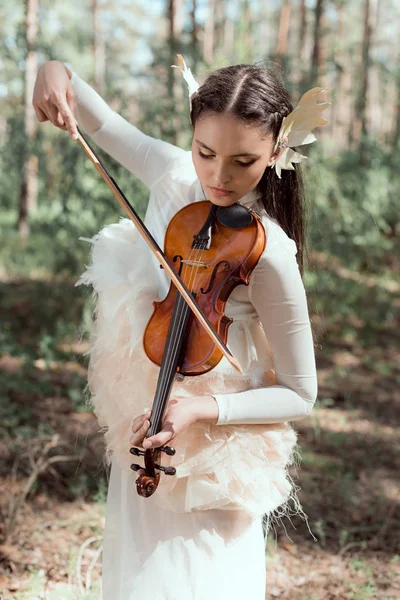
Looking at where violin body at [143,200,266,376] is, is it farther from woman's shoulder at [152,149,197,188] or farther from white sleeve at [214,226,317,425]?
woman's shoulder at [152,149,197,188]

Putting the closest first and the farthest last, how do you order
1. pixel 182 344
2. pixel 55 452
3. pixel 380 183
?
pixel 182 344 → pixel 55 452 → pixel 380 183

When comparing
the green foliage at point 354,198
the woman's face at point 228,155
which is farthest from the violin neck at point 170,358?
the green foliage at point 354,198

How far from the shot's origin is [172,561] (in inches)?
58.0

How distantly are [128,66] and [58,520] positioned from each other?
3749 mm

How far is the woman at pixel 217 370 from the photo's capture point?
137cm

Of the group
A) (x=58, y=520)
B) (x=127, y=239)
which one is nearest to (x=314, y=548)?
(x=58, y=520)

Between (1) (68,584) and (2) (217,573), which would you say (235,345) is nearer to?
A: (2) (217,573)

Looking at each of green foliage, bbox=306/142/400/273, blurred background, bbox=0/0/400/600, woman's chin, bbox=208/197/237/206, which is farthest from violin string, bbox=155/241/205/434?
green foliage, bbox=306/142/400/273

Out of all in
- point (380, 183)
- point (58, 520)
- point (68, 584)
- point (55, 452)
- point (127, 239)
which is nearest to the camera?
point (127, 239)

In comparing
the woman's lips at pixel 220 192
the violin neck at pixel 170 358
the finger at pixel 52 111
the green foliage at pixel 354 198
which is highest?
the finger at pixel 52 111

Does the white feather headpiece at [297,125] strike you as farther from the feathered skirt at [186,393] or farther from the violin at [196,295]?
the feathered skirt at [186,393]

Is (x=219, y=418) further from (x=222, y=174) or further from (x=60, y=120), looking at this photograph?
(x=60, y=120)

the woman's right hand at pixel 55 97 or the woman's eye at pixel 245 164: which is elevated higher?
the woman's right hand at pixel 55 97

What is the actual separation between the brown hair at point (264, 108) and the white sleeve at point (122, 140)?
261mm
